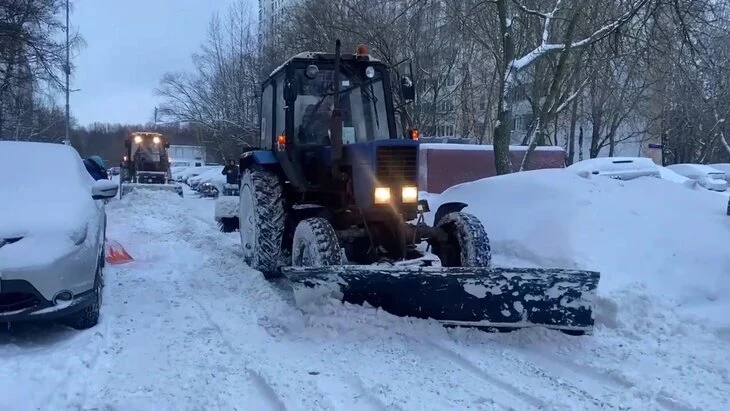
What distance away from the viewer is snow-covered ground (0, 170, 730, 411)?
14.6ft

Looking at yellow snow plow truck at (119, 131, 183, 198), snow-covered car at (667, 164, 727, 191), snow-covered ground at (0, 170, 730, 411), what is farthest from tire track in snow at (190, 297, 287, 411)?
snow-covered car at (667, 164, 727, 191)

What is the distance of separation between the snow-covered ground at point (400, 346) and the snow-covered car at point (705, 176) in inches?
608

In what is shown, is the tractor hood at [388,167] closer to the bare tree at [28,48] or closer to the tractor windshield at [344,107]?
the tractor windshield at [344,107]

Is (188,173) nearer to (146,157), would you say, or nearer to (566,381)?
(146,157)

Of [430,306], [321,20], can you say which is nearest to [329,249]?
[430,306]

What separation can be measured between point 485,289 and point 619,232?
3.77 m

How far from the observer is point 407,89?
25.1ft

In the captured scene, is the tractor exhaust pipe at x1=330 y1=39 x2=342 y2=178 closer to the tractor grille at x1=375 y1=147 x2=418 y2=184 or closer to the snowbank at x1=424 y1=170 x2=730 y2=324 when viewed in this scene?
the tractor grille at x1=375 y1=147 x2=418 y2=184

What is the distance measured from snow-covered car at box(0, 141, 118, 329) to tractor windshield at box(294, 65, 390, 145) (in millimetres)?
2606

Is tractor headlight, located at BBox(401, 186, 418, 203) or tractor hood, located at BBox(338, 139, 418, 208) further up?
tractor hood, located at BBox(338, 139, 418, 208)

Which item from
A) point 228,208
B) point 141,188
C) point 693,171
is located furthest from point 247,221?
point 693,171

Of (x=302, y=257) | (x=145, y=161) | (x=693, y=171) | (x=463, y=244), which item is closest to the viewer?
(x=302, y=257)

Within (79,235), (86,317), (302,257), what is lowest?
(86,317)

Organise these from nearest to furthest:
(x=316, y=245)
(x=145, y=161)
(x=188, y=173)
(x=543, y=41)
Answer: (x=316, y=245) < (x=543, y=41) < (x=145, y=161) < (x=188, y=173)
